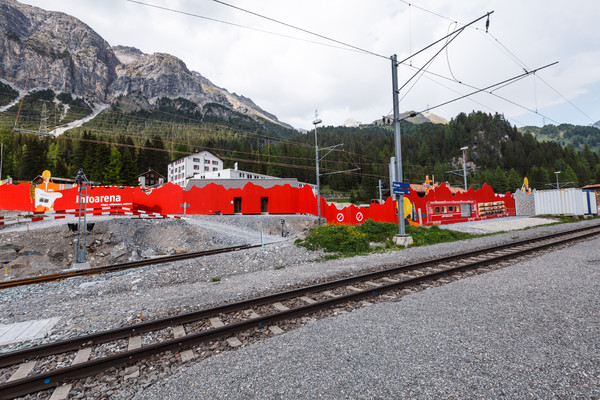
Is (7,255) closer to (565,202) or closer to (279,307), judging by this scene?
(279,307)

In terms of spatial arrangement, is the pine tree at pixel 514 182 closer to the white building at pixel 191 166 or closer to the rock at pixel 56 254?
the white building at pixel 191 166

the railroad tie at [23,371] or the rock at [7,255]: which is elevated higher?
the rock at [7,255]

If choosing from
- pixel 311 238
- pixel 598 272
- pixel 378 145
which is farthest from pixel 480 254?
pixel 378 145

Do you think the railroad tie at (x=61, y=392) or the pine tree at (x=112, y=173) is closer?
the railroad tie at (x=61, y=392)

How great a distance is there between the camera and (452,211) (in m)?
25.7

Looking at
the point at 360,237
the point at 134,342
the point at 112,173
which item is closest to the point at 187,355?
the point at 134,342

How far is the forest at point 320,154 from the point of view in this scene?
236 feet

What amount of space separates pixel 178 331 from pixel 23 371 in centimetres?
Result: 212

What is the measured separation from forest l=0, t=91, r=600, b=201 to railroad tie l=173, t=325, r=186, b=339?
46.1 m

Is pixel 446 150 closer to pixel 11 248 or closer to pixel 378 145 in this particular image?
pixel 378 145

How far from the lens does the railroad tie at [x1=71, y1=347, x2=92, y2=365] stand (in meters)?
4.43

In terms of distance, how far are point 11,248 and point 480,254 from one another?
73.8 ft

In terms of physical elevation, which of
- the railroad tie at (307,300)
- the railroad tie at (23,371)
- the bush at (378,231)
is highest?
the bush at (378,231)

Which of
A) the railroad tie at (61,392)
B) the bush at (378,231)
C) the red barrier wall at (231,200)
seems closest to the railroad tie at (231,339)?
the railroad tie at (61,392)
